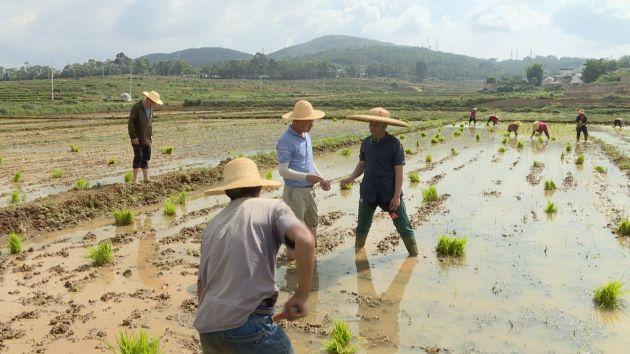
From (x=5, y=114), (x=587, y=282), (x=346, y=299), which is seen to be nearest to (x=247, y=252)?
(x=346, y=299)

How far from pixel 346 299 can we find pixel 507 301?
1.50 meters

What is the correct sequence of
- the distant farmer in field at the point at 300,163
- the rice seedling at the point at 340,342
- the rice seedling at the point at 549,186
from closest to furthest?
1. the rice seedling at the point at 340,342
2. the distant farmer in field at the point at 300,163
3. the rice seedling at the point at 549,186

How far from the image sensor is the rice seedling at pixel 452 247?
6078mm

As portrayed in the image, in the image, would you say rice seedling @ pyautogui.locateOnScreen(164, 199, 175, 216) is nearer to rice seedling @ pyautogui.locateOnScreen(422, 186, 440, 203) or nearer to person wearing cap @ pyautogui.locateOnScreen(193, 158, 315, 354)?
rice seedling @ pyautogui.locateOnScreen(422, 186, 440, 203)

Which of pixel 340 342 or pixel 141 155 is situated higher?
pixel 141 155

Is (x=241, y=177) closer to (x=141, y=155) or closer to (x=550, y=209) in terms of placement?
(x=550, y=209)

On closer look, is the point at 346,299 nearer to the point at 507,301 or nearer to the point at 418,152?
the point at 507,301

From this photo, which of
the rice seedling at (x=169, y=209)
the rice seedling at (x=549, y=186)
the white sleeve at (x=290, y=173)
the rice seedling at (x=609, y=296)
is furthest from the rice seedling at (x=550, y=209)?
the rice seedling at (x=169, y=209)

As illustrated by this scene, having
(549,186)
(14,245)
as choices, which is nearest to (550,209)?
(549,186)

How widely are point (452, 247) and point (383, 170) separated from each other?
1358 millimetres

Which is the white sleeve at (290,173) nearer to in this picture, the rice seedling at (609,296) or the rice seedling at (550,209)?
the rice seedling at (609,296)

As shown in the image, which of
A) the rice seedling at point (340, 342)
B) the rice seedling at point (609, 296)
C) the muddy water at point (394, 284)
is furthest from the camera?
the rice seedling at point (609, 296)

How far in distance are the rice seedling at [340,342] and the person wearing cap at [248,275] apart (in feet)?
4.67

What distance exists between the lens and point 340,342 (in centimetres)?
381
